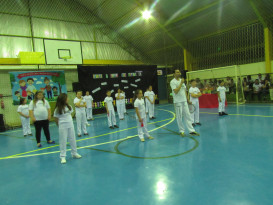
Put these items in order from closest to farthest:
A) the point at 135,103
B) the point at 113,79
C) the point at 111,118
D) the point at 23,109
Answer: the point at 135,103 < the point at 23,109 < the point at 111,118 < the point at 113,79

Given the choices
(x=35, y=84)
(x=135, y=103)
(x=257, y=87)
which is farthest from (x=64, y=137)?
(x=257, y=87)

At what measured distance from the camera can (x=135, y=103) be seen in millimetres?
6039

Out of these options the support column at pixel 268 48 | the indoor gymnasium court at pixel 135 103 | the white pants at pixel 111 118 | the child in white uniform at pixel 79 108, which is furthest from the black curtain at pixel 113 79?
the support column at pixel 268 48

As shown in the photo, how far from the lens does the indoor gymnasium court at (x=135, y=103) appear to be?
340 cm

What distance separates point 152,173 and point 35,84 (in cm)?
1274

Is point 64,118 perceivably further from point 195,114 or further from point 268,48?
point 268,48

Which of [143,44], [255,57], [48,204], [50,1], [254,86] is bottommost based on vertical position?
[48,204]

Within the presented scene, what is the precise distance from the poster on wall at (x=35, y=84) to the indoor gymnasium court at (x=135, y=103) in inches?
2.7

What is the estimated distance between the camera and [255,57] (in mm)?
14555

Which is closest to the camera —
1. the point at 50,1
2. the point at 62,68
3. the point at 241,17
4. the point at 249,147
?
the point at 249,147

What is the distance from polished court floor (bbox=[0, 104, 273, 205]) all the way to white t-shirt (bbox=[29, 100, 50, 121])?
109 centimetres

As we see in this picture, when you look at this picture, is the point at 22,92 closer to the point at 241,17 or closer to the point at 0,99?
the point at 0,99

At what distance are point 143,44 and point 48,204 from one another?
19.2m

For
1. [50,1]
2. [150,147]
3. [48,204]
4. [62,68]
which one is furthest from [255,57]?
[50,1]
